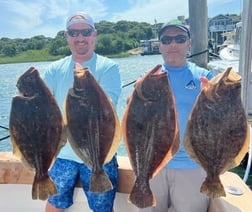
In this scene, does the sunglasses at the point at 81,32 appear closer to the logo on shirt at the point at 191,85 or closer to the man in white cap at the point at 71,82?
the man in white cap at the point at 71,82

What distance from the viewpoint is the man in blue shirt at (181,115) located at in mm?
2680

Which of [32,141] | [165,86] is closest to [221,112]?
[165,86]

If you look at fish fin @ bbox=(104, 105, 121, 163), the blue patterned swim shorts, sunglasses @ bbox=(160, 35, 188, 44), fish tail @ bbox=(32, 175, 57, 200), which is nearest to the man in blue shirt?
sunglasses @ bbox=(160, 35, 188, 44)

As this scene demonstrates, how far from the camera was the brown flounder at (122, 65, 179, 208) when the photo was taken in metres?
1.95

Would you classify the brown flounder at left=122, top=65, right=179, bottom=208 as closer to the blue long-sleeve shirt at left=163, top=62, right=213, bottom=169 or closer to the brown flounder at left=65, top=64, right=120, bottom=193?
the brown flounder at left=65, top=64, right=120, bottom=193

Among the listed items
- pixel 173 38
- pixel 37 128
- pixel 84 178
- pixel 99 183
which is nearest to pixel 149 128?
pixel 99 183

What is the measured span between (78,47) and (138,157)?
1.06 meters

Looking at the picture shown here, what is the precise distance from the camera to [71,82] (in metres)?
2.75

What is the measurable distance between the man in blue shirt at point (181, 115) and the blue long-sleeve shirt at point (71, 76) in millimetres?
412

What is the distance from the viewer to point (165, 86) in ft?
6.35

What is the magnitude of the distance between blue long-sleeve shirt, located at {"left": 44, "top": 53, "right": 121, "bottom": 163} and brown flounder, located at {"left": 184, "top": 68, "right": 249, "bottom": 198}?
76 centimetres

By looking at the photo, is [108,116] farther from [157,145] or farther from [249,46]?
[249,46]

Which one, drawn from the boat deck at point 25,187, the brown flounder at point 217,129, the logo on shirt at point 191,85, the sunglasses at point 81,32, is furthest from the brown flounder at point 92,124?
the boat deck at point 25,187

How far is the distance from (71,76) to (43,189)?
0.99m
